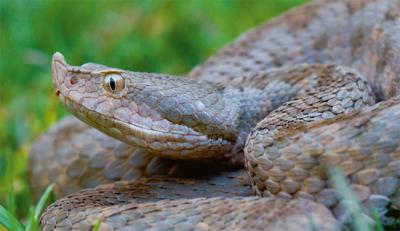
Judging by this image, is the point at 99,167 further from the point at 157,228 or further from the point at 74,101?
the point at 157,228

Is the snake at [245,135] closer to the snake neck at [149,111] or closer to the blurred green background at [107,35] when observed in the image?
the snake neck at [149,111]

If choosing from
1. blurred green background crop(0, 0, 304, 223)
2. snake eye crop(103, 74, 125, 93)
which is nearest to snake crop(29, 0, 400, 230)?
snake eye crop(103, 74, 125, 93)

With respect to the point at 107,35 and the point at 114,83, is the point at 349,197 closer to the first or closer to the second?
the point at 114,83

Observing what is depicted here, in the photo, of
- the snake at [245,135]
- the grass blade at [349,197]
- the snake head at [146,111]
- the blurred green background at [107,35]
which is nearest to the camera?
the grass blade at [349,197]

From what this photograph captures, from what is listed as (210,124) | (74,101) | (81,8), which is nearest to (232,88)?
(210,124)

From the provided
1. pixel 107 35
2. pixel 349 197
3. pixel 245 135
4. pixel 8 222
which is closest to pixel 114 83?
pixel 245 135

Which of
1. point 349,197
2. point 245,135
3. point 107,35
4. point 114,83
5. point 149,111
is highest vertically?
point 107,35

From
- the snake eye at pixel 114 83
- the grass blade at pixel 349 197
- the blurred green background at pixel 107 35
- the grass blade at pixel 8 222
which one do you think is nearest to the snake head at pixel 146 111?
the snake eye at pixel 114 83

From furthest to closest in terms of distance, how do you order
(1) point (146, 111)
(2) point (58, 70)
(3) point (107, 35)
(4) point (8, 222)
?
(3) point (107, 35)
(2) point (58, 70)
(1) point (146, 111)
(4) point (8, 222)
